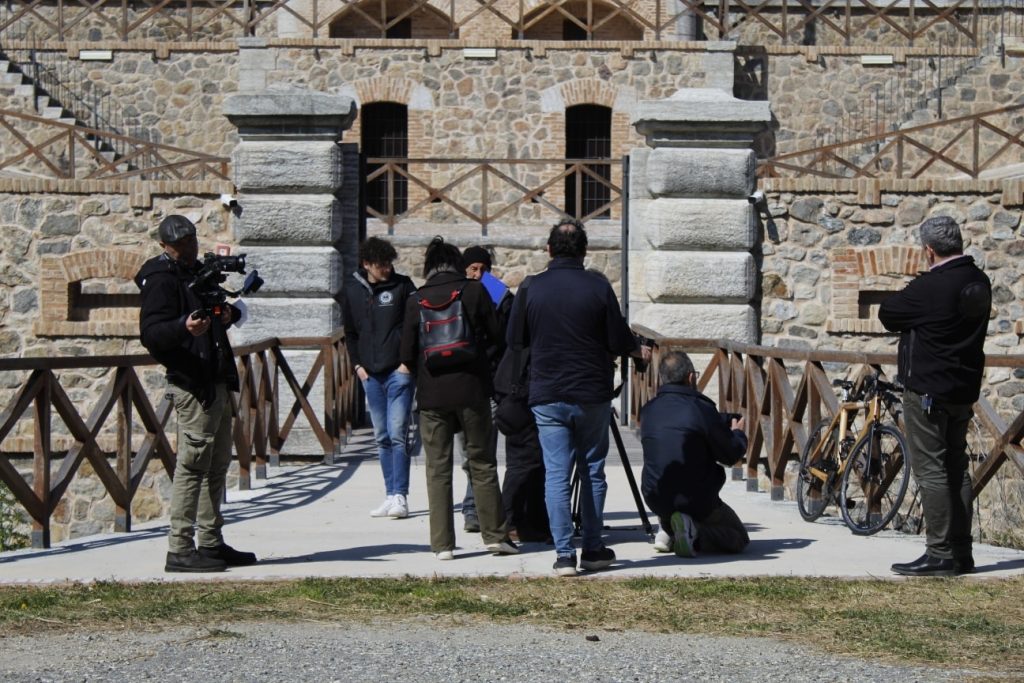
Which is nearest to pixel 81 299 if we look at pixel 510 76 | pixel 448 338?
pixel 448 338

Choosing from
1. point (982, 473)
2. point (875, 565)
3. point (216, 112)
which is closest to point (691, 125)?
point (982, 473)

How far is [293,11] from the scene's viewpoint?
23984mm

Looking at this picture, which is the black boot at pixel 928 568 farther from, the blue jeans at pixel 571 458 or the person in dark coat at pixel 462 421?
the person in dark coat at pixel 462 421

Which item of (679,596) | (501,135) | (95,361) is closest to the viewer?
(679,596)

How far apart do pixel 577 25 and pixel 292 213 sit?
14.2 m

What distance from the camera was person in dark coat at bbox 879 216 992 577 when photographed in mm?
6898

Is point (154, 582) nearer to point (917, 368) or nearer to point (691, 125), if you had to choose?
point (917, 368)

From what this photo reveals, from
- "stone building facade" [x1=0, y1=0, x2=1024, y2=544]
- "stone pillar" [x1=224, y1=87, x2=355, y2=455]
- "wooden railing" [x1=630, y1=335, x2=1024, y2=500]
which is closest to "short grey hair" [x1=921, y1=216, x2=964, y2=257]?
"wooden railing" [x1=630, y1=335, x2=1024, y2=500]

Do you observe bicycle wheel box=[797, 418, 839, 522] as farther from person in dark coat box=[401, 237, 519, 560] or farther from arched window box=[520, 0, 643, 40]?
arched window box=[520, 0, 643, 40]

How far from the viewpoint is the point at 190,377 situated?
6.92 meters

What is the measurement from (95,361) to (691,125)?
17.7 feet

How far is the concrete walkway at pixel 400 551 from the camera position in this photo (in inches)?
278

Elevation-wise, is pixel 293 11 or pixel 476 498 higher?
pixel 293 11

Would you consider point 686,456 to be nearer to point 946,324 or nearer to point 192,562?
point 946,324
